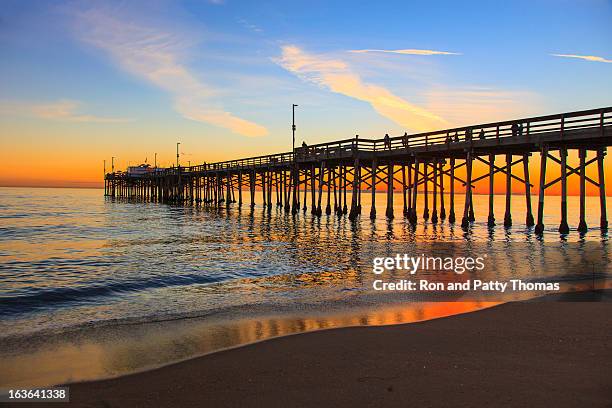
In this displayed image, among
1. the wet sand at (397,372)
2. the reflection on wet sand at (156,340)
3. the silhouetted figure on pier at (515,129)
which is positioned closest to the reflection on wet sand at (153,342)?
the reflection on wet sand at (156,340)

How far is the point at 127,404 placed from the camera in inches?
164

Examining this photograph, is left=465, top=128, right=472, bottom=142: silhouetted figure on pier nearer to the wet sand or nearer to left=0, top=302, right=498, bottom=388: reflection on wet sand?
left=0, top=302, right=498, bottom=388: reflection on wet sand

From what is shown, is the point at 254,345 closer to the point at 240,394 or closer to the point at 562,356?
the point at 240,394

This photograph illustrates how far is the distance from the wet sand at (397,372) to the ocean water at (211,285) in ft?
2.30

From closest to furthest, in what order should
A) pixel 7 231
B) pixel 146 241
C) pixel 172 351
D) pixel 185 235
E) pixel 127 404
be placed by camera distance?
pixel 127 404 < pixel 172 351 < pixel 146 241 < pixel 185 235 < pixel 7 231

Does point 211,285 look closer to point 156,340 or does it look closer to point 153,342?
point 156,340

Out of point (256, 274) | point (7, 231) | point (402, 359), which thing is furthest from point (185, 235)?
point (402, 359)

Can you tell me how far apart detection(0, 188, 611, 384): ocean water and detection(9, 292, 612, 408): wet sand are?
702mm

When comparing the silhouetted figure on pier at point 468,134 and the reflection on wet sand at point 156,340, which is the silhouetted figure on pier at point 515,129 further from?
the reflection on wet sand at point 156,340

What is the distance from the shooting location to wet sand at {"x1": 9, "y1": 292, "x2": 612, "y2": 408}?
164 inches

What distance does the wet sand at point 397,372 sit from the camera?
417 cm

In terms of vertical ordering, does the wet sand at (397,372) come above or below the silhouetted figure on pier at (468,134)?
below

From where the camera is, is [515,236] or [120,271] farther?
[515,236]

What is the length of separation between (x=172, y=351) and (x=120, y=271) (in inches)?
324
